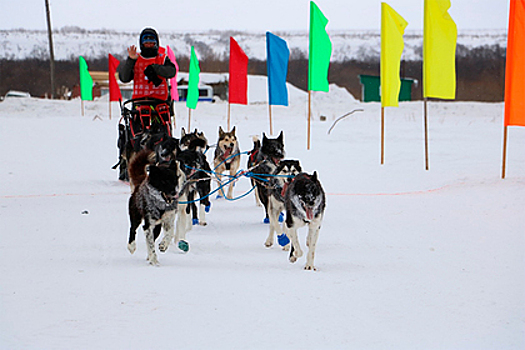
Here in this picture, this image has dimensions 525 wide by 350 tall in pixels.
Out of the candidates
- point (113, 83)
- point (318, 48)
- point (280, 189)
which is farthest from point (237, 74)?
point (280, 189)

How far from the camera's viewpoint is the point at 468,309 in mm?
3328

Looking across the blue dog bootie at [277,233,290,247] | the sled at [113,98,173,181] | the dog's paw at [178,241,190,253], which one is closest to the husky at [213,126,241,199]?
the sled at [113,98,173,181]

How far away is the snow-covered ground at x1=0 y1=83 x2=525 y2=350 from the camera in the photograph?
2.97 meters

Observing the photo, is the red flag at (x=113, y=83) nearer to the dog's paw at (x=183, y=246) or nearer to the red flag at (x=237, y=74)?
the red flag at (x=237, y=74)

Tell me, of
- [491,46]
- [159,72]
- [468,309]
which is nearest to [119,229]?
[159,72]

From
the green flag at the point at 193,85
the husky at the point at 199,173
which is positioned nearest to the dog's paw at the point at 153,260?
the husky at the point at 199,173

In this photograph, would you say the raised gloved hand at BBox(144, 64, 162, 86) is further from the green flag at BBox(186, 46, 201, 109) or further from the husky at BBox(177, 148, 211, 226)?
the green flag at BBox(186, 46, 201, 109)

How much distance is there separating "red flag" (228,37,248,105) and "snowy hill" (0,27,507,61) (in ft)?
102

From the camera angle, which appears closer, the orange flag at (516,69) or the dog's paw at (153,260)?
the dog's paw at (153,260)

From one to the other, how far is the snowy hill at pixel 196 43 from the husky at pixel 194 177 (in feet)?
128

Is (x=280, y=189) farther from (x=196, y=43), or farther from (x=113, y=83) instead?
(x=196, y=43)

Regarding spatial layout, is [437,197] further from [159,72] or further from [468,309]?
[468,309]

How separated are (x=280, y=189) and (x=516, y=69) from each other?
4.91m

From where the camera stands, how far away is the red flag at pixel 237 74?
13.5m
